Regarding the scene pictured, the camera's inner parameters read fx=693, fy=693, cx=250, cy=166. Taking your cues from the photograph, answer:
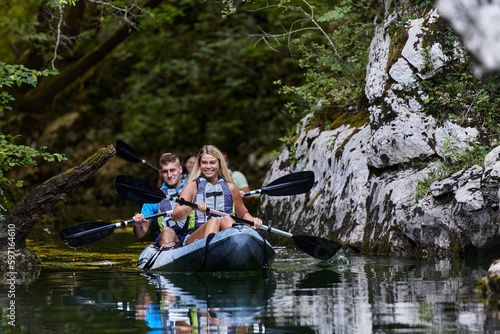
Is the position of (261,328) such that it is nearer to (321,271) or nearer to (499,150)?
(321,271)

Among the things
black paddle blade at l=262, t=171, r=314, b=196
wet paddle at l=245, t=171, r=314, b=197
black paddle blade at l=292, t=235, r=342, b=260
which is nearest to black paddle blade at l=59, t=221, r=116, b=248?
wet paddle at l=245, t=171, r=314, b=197

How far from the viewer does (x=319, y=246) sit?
7742 mm

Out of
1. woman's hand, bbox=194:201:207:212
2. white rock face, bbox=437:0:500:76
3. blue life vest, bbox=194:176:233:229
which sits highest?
white rock face, bbox=437:0:500:76

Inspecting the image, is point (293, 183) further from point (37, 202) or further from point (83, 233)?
point (37, 202)

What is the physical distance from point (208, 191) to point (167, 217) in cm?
73

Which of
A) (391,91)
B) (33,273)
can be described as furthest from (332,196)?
(33,273)

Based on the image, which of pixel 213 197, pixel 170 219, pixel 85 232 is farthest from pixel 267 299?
pixel 85 232

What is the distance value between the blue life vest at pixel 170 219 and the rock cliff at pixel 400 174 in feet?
6.86

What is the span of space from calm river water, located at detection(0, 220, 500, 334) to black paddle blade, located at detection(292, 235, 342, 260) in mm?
147

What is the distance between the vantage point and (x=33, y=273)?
714 cm

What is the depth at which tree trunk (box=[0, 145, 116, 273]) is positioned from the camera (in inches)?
278

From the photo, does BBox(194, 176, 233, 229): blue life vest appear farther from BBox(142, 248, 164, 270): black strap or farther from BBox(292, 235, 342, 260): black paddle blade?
BBox(292, 235, 342, 260): black paddle blade

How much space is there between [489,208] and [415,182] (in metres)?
1.20

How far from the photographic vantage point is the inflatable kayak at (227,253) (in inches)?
266
